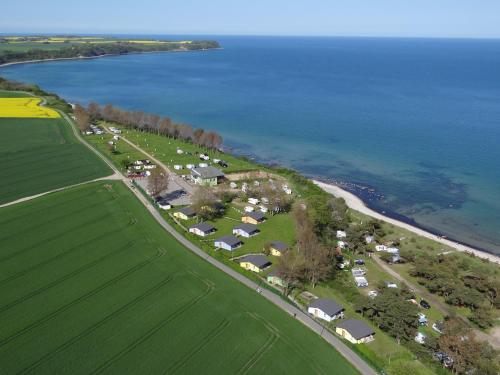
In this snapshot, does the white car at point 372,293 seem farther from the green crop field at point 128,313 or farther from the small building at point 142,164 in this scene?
the small building at point 142,164

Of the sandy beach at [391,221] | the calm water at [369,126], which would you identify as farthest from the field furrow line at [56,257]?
the calm water at [369,126]

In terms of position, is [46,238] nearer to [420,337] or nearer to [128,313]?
[128,313]

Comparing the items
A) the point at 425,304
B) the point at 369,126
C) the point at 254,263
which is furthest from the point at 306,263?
the point at 369,126

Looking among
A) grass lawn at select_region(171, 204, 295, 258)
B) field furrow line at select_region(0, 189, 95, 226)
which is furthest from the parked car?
field furrow line at select_region(0, 189, 95, 226)

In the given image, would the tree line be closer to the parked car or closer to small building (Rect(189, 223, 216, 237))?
small building (Rect(189, 223, 216, 237))

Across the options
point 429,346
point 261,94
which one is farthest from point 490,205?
point 261,94

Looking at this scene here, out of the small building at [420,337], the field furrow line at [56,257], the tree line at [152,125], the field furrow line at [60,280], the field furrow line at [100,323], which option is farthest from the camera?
the tree line at [152,125]

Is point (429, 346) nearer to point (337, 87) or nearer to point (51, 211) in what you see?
point (51, 211)
